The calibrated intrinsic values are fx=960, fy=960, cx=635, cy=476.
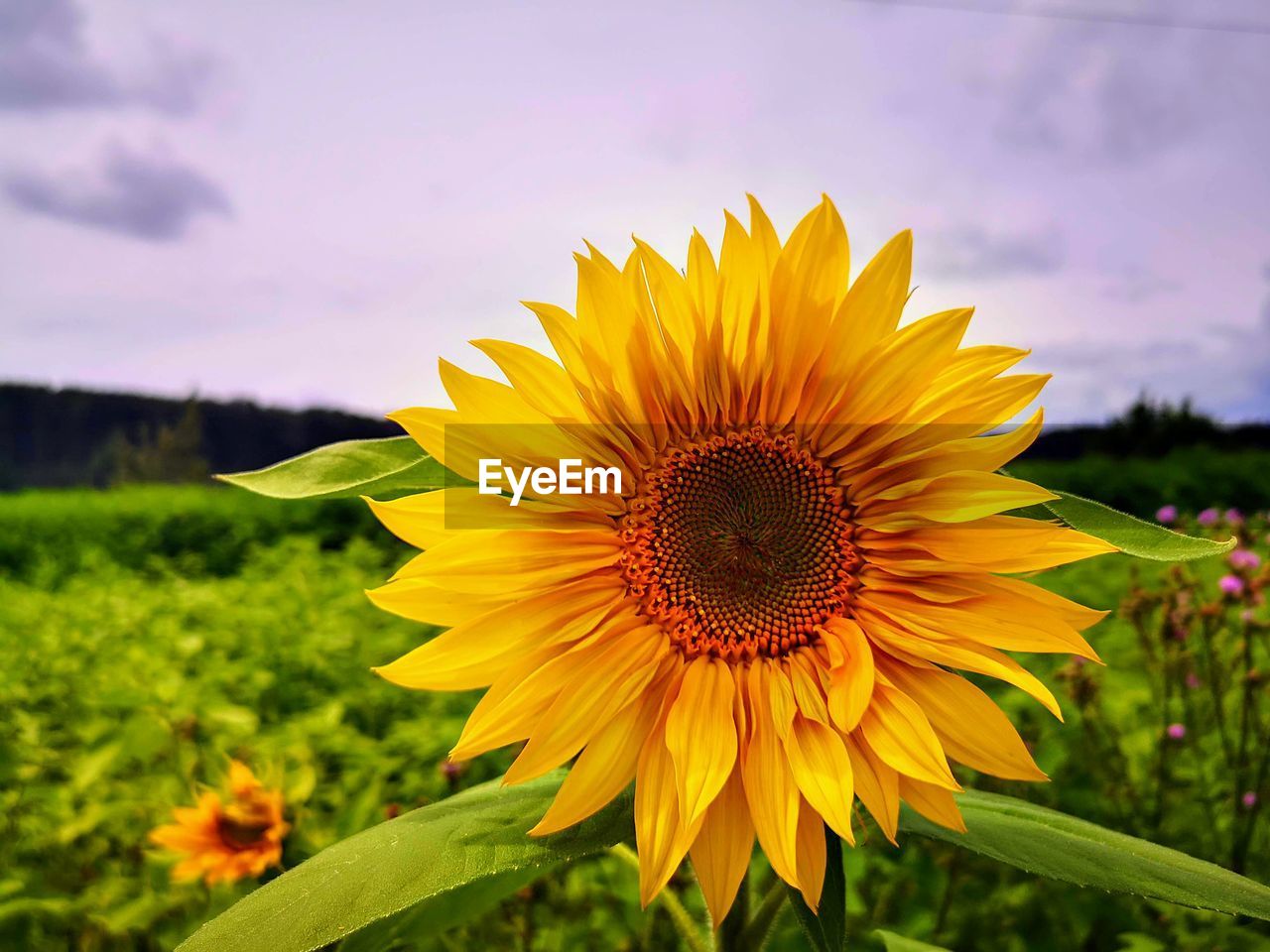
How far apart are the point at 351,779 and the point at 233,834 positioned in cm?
60

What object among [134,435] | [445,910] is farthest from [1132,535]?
[134,435]

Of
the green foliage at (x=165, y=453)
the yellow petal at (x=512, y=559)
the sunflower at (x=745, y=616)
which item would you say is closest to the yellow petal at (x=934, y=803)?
the sunflower at (x=745, y=616)

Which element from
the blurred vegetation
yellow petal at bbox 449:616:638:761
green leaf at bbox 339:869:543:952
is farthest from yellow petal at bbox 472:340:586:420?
the blurred vegetation

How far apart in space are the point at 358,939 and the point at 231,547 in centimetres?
969

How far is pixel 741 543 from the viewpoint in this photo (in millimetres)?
1117

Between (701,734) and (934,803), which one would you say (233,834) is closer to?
(701,734)

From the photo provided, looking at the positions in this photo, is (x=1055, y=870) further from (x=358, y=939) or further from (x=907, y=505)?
(x=358, y=939)

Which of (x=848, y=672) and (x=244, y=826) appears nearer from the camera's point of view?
(x=848, y=672)

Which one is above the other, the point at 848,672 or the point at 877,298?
the point at 877,298

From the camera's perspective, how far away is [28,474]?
75.3 feet

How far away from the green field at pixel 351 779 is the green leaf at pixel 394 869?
335mm

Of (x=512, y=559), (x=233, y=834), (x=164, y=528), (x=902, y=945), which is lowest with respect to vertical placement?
(x=164, y=528)

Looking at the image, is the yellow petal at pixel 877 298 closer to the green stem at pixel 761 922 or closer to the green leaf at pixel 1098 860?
the green leaf at pixel 1098 860

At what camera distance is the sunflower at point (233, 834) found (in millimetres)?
1738
